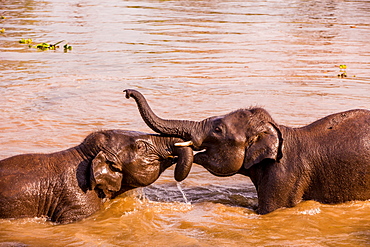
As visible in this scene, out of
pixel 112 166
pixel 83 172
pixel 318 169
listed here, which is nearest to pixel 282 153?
pixel 318 169

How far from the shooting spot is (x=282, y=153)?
9594mm

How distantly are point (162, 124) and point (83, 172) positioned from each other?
139 cm

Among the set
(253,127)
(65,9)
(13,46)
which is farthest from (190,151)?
(65,9)

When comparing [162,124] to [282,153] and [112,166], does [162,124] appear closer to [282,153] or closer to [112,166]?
[112,166]

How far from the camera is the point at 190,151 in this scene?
363 inches

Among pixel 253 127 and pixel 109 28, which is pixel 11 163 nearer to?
pixel 253 127

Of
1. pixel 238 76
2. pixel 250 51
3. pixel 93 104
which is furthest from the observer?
pixel 250 51

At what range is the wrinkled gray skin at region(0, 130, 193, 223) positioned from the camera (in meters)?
9.14

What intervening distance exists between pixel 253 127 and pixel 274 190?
1020 millimetres

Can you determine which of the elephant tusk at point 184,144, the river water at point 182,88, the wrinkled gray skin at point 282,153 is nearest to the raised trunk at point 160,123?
the wrinkled gray skin at point 282,153

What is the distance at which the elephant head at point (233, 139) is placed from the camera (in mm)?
9445

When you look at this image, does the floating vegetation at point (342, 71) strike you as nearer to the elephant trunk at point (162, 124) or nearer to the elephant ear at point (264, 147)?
the elephant ear at point (264, 147)

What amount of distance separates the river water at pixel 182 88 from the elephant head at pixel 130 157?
628 millimetres

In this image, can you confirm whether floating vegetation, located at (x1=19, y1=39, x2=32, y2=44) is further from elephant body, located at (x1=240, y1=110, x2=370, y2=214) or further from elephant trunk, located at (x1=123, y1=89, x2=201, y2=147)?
elephant body, located at (x1=240, y1=110, x2=370, y2=214)
